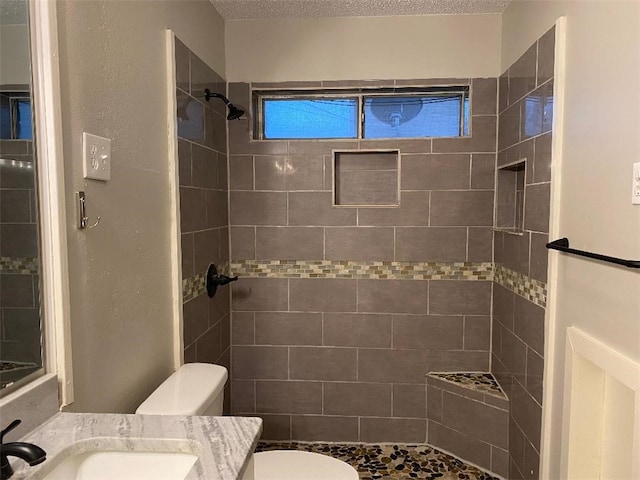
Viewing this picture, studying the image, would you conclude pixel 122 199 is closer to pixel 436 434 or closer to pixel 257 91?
pixel 257 91

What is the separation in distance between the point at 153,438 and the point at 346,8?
2.23 metres

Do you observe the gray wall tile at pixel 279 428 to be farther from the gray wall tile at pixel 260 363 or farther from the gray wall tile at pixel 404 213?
the gray wall tile at pixel 404 213

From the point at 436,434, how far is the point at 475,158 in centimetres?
156

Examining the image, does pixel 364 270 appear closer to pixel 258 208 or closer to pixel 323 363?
pixel 323 363

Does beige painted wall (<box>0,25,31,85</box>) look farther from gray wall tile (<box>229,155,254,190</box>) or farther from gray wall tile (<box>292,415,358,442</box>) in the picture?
gray wall tile (<box>292,415,358,442</box>)

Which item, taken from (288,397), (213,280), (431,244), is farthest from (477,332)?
(213,280)

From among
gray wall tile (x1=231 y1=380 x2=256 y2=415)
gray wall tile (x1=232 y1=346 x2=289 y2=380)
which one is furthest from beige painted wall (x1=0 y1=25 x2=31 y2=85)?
gray wall tile (x1=231 y1=380 x2=256 y2=415)

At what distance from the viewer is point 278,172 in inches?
102

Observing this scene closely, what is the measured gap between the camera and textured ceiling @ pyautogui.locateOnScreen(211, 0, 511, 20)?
2326mm

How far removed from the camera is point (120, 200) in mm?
1410

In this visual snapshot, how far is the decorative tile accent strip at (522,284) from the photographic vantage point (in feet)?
6.10

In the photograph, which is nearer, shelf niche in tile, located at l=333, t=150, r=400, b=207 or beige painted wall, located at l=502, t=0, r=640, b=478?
beige painted wall, located at l=502, t=0, r=640, b=478

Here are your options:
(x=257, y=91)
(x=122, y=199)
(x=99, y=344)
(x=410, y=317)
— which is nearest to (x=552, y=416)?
(x=410, y=317)

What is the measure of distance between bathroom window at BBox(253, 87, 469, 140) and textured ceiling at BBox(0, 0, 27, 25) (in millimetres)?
1655
